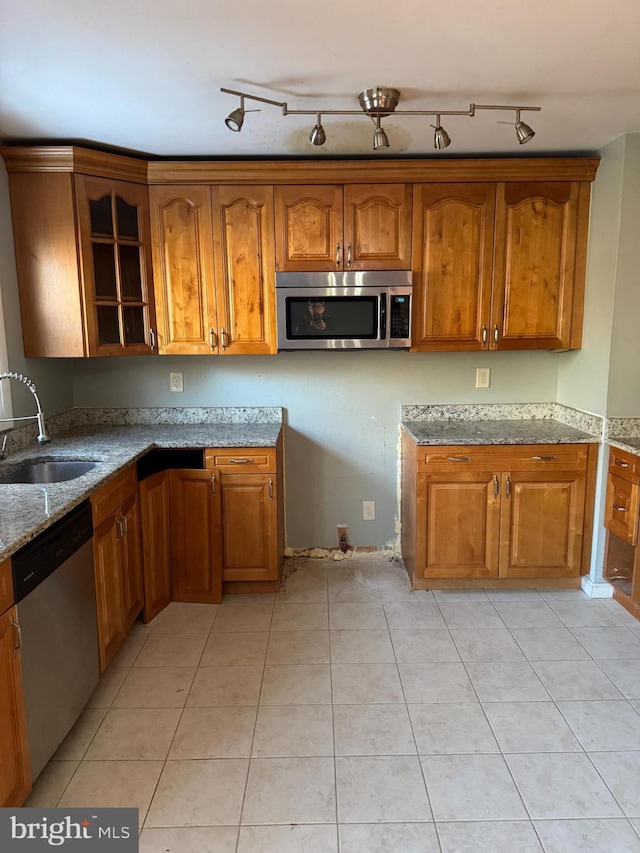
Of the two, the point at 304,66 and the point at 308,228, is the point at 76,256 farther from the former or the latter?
the point at 304,66

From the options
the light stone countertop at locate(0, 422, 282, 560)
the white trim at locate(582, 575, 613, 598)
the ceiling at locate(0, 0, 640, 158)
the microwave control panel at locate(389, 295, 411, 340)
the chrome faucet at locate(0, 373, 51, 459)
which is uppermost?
the ceiling at locate(0, 0, 640, 158)

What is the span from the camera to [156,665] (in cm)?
235

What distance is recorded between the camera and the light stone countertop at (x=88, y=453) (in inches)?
64.8

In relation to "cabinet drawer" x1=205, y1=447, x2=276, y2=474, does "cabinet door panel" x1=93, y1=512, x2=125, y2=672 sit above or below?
below

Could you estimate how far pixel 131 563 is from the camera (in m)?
2.48

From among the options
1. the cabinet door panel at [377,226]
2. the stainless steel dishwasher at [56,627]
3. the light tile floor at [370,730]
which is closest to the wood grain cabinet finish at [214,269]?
the cabinet door panel at [377,226]

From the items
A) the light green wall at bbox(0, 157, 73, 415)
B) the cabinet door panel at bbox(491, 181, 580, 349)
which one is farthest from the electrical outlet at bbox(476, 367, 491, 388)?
the light green wall at bbox(0, 157, 73, 415)

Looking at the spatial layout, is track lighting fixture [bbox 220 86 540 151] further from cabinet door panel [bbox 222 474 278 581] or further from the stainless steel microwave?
cabinet door panel [bbox 222 474 278 581]

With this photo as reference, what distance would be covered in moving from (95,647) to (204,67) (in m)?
2.13

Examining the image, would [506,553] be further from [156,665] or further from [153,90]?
[153,90]

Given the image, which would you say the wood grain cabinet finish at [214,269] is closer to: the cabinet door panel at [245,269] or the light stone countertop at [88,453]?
the cabinet door panel at [245,269]

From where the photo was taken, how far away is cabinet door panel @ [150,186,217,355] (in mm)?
2830

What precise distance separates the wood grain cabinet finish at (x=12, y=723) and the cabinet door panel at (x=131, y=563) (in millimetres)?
828

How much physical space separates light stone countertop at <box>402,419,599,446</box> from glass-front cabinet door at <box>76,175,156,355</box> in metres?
1.57
